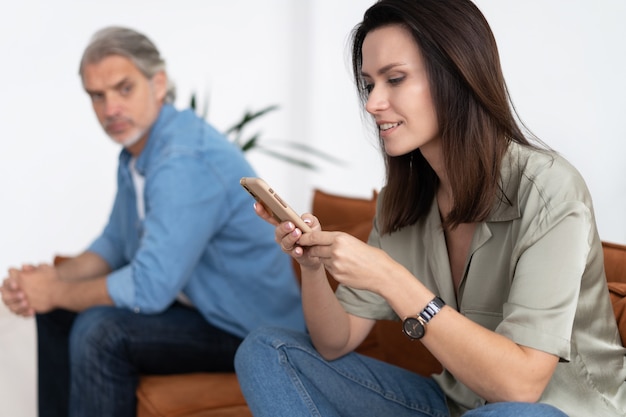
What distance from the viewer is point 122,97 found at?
7.91 ft

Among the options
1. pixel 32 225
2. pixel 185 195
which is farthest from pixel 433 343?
pixel 32 225

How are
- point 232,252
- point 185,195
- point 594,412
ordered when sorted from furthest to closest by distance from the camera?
point 232,252, point 185,195, point 594,412

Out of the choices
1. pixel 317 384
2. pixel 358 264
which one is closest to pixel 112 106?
pixel 317 384

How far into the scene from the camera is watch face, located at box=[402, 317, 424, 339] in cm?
130

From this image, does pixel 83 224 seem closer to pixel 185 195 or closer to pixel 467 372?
pixel 185 195

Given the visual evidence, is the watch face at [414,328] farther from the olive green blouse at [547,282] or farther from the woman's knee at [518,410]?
the woman's knee at [518,410]

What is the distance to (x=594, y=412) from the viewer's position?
4.50 feet

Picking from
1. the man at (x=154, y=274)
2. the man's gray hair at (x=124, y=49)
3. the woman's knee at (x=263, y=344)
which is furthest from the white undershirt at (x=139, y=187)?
the woman's knee at (x=263, y=344)

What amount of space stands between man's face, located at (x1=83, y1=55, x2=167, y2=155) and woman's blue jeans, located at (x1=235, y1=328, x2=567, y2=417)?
1037 millimetres

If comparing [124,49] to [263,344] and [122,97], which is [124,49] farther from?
[263,344]

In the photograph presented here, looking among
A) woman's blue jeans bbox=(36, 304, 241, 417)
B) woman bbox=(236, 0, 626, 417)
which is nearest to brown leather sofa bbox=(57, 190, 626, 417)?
woman's blue jeans bbox=(36, 304, 241, 417)

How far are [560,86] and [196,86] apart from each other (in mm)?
2717

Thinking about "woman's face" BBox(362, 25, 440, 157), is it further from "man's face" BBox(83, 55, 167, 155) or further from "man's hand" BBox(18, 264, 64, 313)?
"man's hand" BBox(18, 264, 64, 313)

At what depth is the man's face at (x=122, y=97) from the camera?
2.38 m
